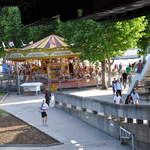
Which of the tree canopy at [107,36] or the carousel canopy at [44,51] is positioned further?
the carousel canopy at [44,51]

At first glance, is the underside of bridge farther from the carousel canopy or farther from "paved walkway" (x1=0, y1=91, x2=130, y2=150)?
the carousel canopy

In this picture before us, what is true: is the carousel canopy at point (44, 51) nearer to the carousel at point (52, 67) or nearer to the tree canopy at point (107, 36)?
the carousel at point (52, 67)

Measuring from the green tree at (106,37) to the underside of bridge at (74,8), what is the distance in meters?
24.3

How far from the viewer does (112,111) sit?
63.6 feet

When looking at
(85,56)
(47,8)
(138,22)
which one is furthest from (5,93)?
(47,8)

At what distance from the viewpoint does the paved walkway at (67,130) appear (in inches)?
689

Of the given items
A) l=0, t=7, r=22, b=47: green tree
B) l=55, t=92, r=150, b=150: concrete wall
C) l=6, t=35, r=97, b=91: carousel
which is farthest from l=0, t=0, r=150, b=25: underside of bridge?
l=0, t=7, r=22, b=47: green tree

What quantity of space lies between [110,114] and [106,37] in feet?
52.8

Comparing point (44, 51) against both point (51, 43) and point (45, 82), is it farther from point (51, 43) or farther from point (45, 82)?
point (45, 82)

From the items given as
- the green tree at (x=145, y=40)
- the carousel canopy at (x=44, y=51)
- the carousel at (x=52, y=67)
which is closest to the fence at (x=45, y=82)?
the carousel at (x=52, y=67)

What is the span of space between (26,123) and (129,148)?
24.7 ft

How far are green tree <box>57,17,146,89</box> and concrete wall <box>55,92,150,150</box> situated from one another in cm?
974

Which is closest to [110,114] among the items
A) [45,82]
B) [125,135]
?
[125,135]

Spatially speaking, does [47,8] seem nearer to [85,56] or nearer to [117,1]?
[117,1]
